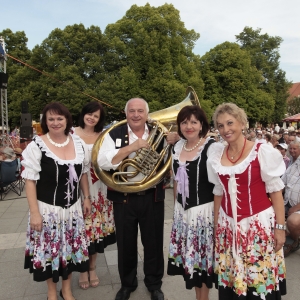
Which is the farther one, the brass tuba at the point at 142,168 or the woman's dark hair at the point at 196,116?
the brass tuba at the point at 142,168

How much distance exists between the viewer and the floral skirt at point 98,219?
2.85 meters

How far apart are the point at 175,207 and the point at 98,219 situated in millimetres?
877

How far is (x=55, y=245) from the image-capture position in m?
2.34

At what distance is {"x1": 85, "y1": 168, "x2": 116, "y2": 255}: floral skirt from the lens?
9.35 ft

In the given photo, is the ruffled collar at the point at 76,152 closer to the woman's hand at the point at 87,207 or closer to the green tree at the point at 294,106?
the woman's hand at the point at 87,207

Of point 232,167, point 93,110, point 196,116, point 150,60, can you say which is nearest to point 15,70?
point 150,60

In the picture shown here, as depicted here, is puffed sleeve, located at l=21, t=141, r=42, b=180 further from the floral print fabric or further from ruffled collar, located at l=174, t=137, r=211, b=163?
ruffled collar, located at l=174, t=137, r=211, b=163

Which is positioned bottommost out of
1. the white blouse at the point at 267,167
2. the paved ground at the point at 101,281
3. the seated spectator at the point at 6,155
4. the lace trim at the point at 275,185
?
the paved ground at the point at 101,281

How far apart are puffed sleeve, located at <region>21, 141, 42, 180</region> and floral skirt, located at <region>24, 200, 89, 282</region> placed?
9.7 inches

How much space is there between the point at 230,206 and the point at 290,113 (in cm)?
4647

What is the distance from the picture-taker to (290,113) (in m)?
43.6

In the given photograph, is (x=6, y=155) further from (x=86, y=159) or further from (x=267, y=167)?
(x=267, y=167)

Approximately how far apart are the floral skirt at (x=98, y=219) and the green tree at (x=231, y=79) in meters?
22.5

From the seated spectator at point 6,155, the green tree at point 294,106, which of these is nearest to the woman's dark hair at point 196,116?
the seated spectator at point 6,155
